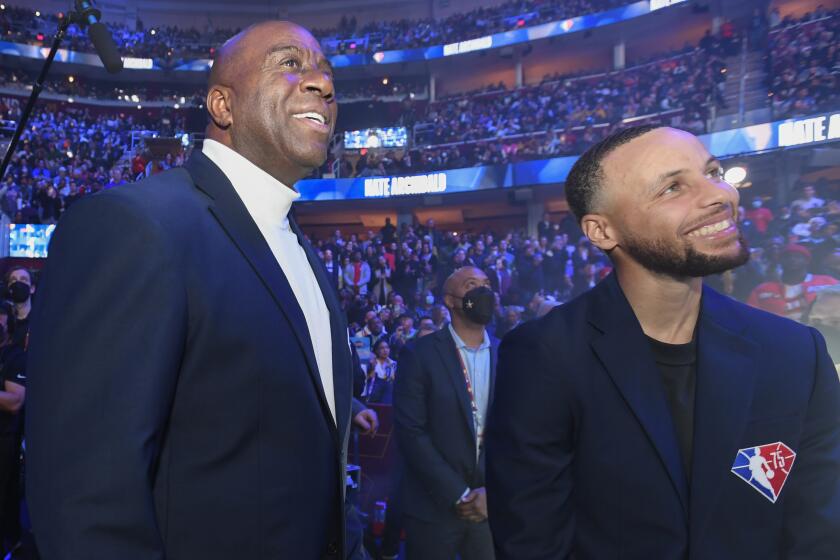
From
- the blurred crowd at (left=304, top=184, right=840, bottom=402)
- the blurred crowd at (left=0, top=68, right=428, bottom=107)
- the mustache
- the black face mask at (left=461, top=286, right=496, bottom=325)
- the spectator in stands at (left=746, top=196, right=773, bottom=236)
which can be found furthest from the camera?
the blurred crowd at (left=0, top=68, right=428, bottom=107)

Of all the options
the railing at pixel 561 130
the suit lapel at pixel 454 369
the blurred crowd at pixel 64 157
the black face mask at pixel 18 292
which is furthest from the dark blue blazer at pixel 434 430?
the railing at pixel 561 130

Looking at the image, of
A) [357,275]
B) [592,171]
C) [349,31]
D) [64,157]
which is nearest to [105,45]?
[592,171]

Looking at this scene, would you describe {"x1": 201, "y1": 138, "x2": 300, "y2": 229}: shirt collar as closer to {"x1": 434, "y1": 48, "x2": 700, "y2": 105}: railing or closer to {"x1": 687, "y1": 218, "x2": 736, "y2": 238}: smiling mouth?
{"x1": 687, "y1": 218, "x2": 736, "y2": 238}: smiling mouth

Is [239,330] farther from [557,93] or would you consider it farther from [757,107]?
[557,93]

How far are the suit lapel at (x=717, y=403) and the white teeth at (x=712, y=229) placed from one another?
270mm

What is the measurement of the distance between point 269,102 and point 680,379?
133 cm

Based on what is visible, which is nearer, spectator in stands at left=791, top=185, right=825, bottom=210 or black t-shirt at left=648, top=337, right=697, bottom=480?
black t-shirt at left=648, top=337, right=697, bottom=480

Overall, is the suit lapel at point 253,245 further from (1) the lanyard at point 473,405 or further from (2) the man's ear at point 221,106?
(1) the lanyard at point 473,405

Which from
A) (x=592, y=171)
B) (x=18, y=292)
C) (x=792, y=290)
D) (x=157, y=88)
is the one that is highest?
(x=157, y=88)

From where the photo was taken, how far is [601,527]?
1.53 metres

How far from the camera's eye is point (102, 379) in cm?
100

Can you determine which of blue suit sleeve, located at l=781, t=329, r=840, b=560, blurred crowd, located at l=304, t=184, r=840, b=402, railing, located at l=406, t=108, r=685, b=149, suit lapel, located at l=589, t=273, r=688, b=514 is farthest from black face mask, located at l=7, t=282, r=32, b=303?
railing, located at l=406, t=108, r=685, b=149

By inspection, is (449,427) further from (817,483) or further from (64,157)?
(64,157)

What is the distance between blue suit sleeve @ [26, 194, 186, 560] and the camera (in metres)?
0.96
